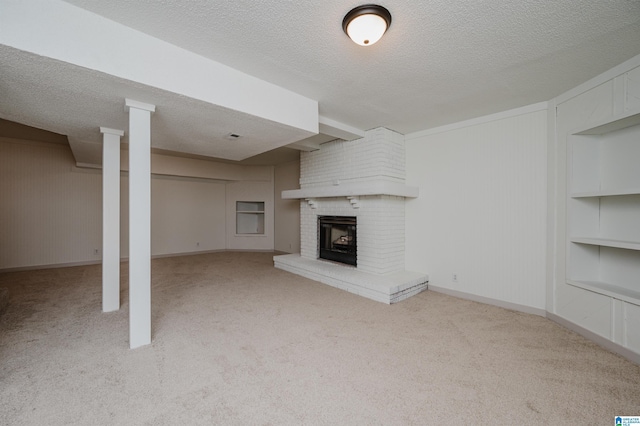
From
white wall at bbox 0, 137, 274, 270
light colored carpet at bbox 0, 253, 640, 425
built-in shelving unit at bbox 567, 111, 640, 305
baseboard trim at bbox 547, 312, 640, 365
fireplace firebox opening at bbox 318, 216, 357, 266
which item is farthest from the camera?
white wall at bbox 0, 137, 274, 270

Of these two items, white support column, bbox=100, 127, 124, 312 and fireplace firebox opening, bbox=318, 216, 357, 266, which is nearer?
white support column, bbox=100, 127, 124, 312

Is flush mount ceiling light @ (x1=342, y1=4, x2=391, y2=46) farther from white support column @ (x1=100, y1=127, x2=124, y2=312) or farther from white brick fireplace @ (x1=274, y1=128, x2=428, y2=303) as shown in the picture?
white support column @ (x1=100, y1=127, x2=124, y2=312)

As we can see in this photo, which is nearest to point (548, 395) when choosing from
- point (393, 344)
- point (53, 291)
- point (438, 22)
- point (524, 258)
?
point (393, 344)

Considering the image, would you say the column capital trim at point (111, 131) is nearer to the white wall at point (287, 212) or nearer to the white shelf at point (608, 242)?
the white wall at point (287, 212)

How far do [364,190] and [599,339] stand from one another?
2843 millimetres

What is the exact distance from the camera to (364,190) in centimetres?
399

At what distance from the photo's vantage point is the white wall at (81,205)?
5.09 meters

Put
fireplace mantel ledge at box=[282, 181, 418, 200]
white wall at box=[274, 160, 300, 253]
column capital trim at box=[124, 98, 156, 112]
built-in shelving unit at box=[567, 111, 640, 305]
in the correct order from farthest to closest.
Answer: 1. white wall at box=[274, 160, 300, 253]
2. fireplace mantel ledge at box=[282, 181, 418, 200]
3. built-in shelving unit at box=[567, 111, 640, 305]
4. column capital trim at box=[124, 98, 156, 112]

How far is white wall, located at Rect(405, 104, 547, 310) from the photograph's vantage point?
3.19m

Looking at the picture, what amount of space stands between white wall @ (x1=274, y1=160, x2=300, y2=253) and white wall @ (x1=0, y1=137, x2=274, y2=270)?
0.25m

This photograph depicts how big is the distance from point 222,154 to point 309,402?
3.79 metres

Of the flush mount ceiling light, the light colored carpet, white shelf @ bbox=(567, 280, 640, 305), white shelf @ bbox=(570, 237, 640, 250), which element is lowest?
the light colored carpet

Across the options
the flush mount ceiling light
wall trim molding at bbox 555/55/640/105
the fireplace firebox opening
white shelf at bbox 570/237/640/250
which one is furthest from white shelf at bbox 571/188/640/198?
the fireplace firebox opening

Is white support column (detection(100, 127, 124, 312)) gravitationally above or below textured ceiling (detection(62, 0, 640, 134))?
below
